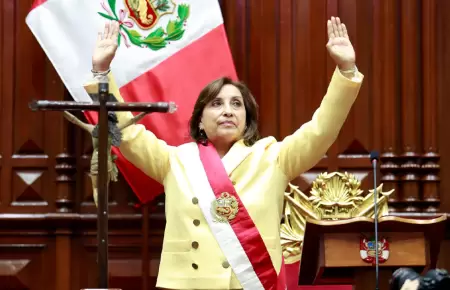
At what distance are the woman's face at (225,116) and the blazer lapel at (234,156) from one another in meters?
0.06

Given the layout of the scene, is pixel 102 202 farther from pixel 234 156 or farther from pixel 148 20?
pixel 148 20

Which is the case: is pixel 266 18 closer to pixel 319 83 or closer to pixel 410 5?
pixel 319 83

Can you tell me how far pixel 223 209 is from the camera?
10.7 ft

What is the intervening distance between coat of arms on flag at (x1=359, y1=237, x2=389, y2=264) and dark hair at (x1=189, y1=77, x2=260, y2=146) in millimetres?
582

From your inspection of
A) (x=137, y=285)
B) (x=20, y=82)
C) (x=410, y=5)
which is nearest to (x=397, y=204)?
(x=410, y=5)

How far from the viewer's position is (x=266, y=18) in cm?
449

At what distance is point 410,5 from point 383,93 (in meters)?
0.45

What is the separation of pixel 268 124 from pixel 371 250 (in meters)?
1.40

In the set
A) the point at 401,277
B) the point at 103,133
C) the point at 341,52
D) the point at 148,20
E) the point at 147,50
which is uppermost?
the point at 148,20

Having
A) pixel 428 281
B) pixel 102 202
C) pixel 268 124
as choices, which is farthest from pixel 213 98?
pixel 428 281

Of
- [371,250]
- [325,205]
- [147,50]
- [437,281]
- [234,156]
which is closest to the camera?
[437,281]

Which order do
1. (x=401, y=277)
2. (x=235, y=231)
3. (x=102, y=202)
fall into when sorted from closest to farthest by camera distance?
(x=401, y=277), (x=102, y=202), (x=235, y=231)

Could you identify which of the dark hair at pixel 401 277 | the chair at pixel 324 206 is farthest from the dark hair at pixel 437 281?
the chair at pixel 324 206

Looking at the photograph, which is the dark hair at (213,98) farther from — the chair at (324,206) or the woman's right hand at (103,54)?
the chair at (324,206)
